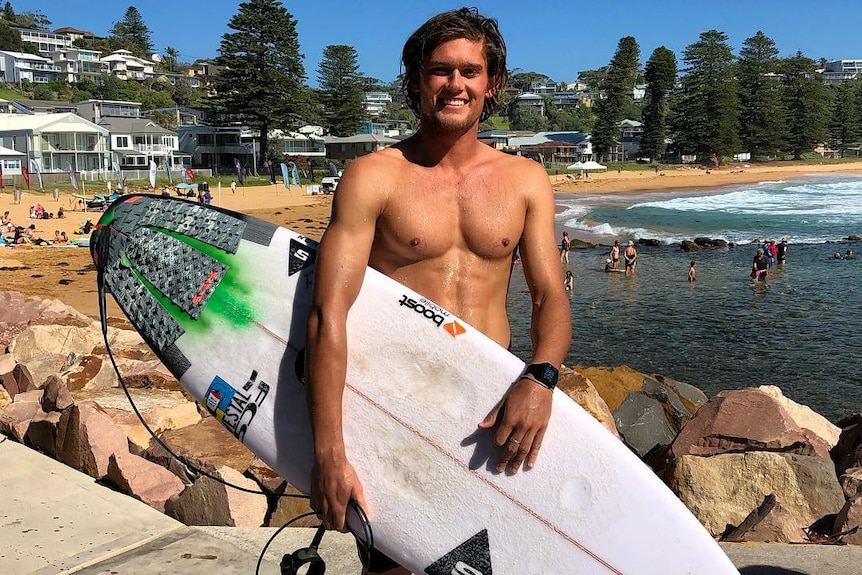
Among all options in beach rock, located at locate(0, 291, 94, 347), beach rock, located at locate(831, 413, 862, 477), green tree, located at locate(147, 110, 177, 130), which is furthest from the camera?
green tree, located at locate(147, 110, 177, 130)

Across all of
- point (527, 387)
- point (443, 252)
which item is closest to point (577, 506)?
point (527, 387)

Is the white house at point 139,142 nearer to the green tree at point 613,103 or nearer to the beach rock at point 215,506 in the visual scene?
the green tree at point 613,103

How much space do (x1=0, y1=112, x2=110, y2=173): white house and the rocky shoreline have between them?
48.4 metres

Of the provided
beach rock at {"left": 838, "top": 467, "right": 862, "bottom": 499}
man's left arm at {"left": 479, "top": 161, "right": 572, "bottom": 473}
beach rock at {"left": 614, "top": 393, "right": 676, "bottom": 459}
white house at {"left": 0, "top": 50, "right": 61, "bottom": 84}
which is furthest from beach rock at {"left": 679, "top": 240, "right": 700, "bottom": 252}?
white house at {"left": 0, "top": 50, "right": 61, "bottom": 84}

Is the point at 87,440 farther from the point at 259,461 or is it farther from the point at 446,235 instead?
the point at 446,235

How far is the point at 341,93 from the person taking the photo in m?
70.8

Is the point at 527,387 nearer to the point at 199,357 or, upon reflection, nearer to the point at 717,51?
the point at 199,357

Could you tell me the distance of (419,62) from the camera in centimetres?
229

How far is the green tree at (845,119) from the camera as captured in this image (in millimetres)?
Answer: 89375

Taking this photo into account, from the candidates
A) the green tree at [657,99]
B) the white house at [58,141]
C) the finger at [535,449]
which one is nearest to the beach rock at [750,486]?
the finger at [535,449]

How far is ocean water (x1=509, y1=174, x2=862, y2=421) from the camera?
1136 centimetres

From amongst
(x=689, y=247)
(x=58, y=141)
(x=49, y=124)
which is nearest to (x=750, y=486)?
(x=689, y=247)

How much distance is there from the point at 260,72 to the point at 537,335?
5601 centimetres

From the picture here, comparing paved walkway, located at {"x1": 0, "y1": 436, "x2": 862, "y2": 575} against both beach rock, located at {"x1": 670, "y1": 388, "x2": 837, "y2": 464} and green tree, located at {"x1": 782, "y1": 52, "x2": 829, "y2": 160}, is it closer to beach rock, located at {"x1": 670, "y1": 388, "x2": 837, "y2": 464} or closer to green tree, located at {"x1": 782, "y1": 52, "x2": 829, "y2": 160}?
beach rock, located at {"x1": 670, "y1": 388, "x2": 837, "y2": 464}
